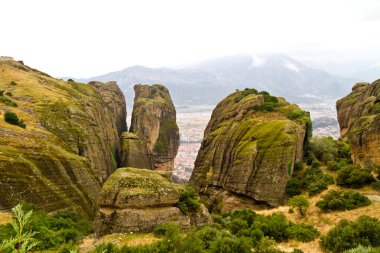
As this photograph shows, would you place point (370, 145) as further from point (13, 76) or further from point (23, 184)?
point (13, 76)

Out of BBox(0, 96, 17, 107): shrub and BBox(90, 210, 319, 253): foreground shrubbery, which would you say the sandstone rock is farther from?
BBox(0, 96, 17, 107): shrub

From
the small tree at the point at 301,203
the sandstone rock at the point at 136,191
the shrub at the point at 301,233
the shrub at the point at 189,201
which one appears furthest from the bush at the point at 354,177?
the sandstone rock at the point at 136,191

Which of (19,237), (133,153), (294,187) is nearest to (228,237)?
(19,237)

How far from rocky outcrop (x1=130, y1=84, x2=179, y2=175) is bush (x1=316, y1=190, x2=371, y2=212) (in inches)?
2763

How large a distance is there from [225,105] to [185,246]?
190 feet

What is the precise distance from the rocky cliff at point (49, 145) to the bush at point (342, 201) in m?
30.5

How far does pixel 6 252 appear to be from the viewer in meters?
15.9

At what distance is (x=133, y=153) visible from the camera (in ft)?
277

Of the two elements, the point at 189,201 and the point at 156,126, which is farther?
the point at 156,126

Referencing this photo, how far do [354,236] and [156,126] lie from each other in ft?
310

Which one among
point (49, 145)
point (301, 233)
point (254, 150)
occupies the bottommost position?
point (301, 233)

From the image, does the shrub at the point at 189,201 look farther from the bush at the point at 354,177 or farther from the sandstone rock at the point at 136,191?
the bush at the point at 354,177

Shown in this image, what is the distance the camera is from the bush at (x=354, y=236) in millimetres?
20059

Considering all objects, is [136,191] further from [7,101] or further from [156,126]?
[156,126]
